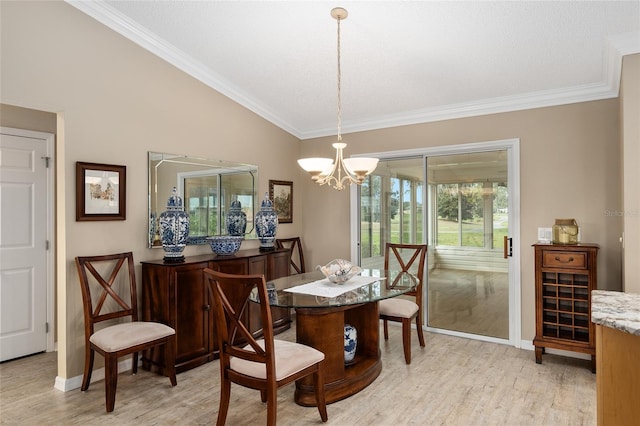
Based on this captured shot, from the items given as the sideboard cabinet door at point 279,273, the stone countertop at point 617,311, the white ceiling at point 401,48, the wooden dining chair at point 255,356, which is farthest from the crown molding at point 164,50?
the stone countertop at point 617,311

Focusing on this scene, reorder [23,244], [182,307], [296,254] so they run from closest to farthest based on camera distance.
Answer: [182,307]
[23,244]
[296,254]

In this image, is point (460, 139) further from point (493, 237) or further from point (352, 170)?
point (352, 170)

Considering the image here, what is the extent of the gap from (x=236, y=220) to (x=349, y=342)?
6.36 feet

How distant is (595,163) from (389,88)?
2028 mm

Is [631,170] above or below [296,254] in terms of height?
above

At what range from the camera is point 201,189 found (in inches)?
162

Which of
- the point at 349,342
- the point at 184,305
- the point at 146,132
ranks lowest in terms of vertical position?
the point at 349,342

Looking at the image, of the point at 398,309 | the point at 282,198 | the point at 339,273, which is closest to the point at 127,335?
the point at 339,273

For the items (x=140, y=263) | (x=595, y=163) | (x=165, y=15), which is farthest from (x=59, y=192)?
(x=595, y=163)

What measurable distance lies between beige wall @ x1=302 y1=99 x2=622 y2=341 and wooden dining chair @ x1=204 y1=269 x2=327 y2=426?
2.61 metres

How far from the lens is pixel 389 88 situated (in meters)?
4.02

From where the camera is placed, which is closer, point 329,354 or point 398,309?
point 329,354

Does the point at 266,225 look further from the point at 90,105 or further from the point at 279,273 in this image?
the point at 90,105

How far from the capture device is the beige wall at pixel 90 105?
9.37 ft
